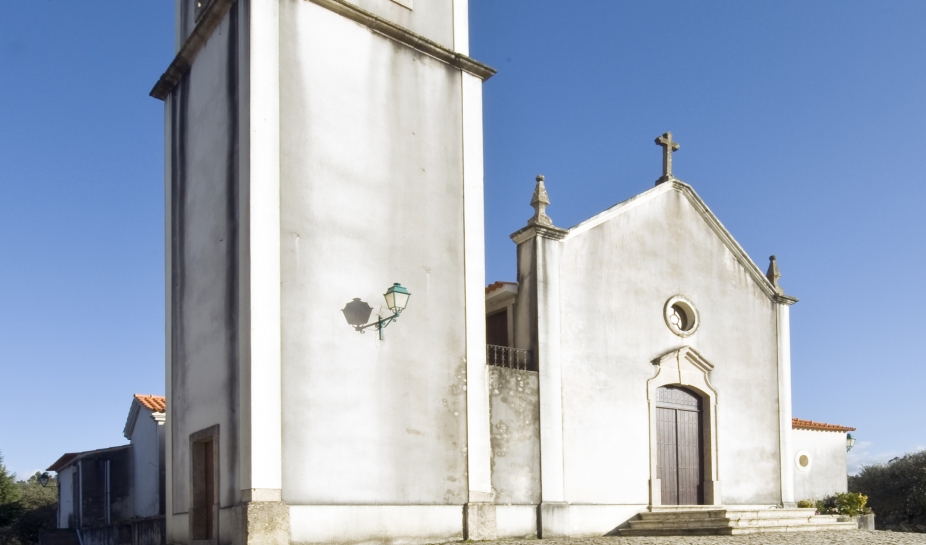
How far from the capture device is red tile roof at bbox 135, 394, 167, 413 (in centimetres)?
1896

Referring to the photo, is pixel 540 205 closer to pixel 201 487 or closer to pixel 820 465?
pixel 201 487

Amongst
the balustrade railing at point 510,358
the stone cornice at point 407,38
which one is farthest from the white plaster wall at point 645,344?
the stone cornice at point 407,38

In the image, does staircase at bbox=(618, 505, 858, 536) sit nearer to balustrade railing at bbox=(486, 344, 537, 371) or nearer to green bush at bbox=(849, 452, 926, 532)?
balustrade railing at bbox=(486, 344, 537, 371)

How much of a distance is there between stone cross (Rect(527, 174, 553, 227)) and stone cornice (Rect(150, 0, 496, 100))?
7.39 ft

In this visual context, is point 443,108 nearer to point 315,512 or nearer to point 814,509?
point 315,512

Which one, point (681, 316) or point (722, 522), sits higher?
point (681, 316)

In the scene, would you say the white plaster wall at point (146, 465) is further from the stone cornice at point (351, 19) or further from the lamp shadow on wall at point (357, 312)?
the lamp shadow on wall at point (357, 312)

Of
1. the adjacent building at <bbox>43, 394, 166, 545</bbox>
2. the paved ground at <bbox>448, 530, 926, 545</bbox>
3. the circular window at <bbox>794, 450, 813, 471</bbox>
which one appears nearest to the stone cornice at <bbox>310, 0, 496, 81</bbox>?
the paved ground at <bbox>448, 530, 926, 545</bbox>

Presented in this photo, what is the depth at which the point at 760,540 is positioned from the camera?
13742 mm

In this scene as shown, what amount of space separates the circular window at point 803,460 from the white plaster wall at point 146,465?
15.1 m

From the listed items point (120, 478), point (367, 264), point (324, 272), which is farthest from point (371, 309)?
point (120, 478)

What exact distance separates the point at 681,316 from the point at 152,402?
38.0 feet

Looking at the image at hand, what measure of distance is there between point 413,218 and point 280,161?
237cm

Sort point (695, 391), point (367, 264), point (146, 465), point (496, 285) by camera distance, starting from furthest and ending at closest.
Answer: point (146, 465) < point (695, 391) < point (496, 285) < point (367, 264)
